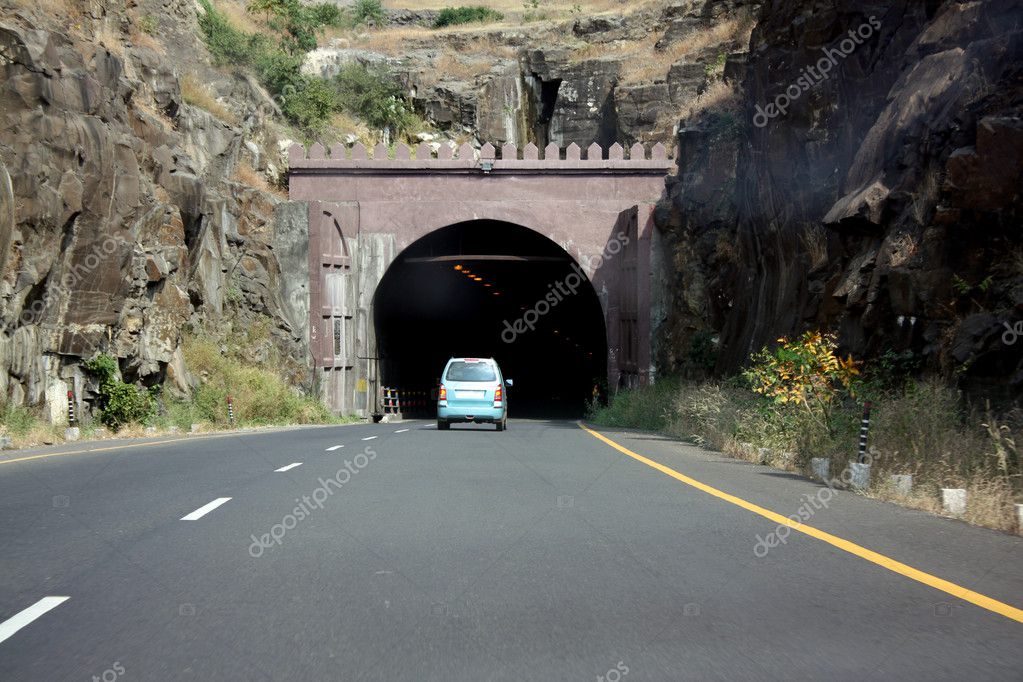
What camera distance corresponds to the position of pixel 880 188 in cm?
2038

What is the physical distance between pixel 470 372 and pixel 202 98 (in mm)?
16992

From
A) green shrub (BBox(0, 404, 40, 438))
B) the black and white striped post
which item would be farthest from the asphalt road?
green shrub (BBox(0, 404, 40, 438))

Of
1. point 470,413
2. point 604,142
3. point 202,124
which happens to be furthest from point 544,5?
point 470,413

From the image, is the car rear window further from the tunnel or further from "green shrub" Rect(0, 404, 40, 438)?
the tunnel

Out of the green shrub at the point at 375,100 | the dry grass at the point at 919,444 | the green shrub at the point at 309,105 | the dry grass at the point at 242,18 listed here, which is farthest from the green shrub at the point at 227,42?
the dry grass at the point at 919,444

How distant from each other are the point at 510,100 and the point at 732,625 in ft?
154

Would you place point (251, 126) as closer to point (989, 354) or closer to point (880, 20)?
point (880, 20)

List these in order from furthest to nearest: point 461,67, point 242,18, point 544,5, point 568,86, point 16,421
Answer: point 544,5 → point 242,18 → point 568,86 → point 461,67 → point 16,421

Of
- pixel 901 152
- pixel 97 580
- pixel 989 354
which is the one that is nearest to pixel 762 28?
pixel 901 152

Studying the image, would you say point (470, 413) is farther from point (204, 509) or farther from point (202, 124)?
point (204, 509)

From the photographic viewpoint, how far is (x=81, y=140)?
25.5 metres

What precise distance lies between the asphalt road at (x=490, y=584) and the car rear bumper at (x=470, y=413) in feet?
48.7

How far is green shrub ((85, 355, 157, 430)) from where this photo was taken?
25.8m

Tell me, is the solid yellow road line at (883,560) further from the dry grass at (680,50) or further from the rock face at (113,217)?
the dry grass at (680,50)
